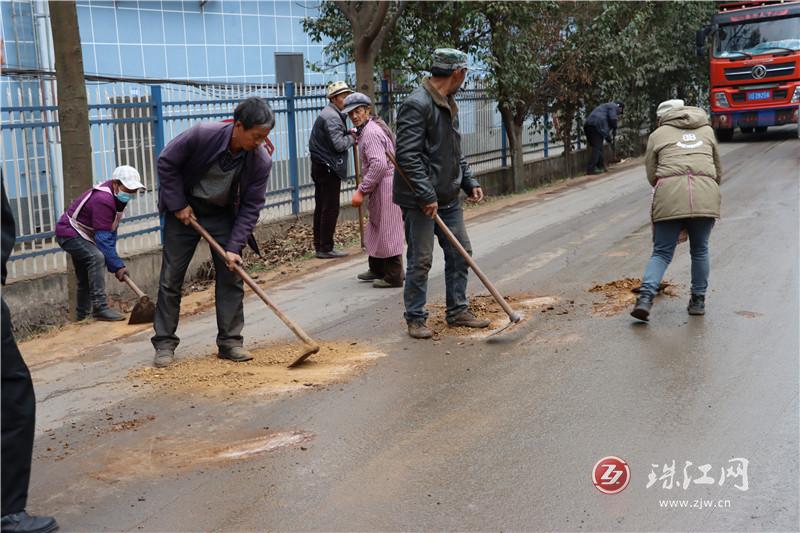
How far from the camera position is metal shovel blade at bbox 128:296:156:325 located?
8.10 metres

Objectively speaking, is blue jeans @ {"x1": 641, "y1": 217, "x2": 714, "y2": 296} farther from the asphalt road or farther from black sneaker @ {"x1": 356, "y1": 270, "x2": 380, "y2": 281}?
black sneaker @ {"x1": 356, "y1": 270, "x2": 380, "y2": 281}

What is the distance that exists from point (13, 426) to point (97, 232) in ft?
16.8

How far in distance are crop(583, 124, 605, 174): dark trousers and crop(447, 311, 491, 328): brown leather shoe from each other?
13227 mm

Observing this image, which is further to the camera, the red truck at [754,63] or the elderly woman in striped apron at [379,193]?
the red truck at [754,63]

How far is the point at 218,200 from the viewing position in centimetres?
628

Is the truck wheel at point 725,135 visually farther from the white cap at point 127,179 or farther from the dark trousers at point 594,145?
the white cap at point 127,179

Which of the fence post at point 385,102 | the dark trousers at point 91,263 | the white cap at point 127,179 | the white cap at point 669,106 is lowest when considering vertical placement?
the dark trousers at point 91,263

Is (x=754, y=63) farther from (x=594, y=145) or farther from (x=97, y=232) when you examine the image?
(x=97, y=232)

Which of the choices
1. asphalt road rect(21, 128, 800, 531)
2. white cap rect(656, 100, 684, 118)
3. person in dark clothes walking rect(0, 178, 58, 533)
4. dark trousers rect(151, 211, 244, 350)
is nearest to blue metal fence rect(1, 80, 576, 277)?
asphalt road rect(21, 128, 800, 531)

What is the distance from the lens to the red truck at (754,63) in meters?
21.9

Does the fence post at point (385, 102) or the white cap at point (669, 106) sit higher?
the fence post at point (385, 102)

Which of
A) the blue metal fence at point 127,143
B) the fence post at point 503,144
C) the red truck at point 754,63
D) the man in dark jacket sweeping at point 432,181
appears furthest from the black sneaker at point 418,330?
the red truck at point 754,63

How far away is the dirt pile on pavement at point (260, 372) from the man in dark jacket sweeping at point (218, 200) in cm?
Answer: 14

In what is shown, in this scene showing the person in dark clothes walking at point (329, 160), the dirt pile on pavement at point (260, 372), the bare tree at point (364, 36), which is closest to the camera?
the dirt pile on pavement at point (260, 372)
